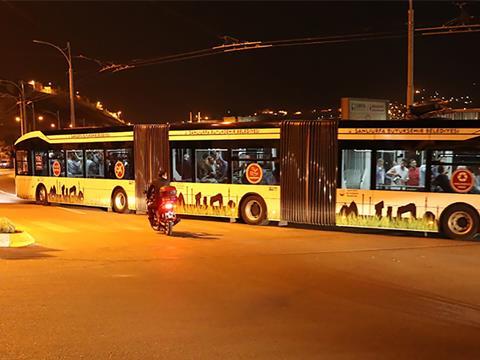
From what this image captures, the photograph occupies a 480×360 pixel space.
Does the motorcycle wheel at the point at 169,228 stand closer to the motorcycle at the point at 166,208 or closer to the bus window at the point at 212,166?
the motorcycle at the point at 166,208

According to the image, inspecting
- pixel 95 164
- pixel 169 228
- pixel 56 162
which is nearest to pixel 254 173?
pixel 169 228

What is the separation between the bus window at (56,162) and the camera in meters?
21.0

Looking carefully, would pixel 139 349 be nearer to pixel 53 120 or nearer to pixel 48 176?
pixel 48 176

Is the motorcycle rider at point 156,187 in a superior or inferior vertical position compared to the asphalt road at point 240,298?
superior

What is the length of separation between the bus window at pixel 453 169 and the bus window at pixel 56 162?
46.5 feet

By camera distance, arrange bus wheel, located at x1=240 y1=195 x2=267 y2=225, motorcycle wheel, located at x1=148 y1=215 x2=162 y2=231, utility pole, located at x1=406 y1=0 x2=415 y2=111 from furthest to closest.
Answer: utility pole, located at x1=406 y1=0 x2=415 y2=111, bus wheel, located at x1=240 y1=195 x2=267 y2=225, motorcycle wheel, located at x1=148 y1=215 x2=162 y2=231

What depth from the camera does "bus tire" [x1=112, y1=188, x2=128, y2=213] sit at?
18656 millimetres

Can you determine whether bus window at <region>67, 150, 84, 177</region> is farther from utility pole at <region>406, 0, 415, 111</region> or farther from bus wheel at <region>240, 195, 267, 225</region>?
utility pole at <region>406, 0, 415, 111</region>

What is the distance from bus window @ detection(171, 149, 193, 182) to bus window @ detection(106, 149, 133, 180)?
1989 mm

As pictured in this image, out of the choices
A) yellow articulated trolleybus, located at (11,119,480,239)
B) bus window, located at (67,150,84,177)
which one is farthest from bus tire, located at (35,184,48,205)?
yellow articulated trolleybus, located at (11,119,480,239)

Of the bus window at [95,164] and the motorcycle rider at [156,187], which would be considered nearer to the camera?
the motorcycle rider at [156,187]

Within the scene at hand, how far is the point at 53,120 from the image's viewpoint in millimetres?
148875

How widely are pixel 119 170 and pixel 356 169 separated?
8763 millimetres

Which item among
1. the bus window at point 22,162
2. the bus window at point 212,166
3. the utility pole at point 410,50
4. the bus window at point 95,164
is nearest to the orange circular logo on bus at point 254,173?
the bus window at point 212,166
